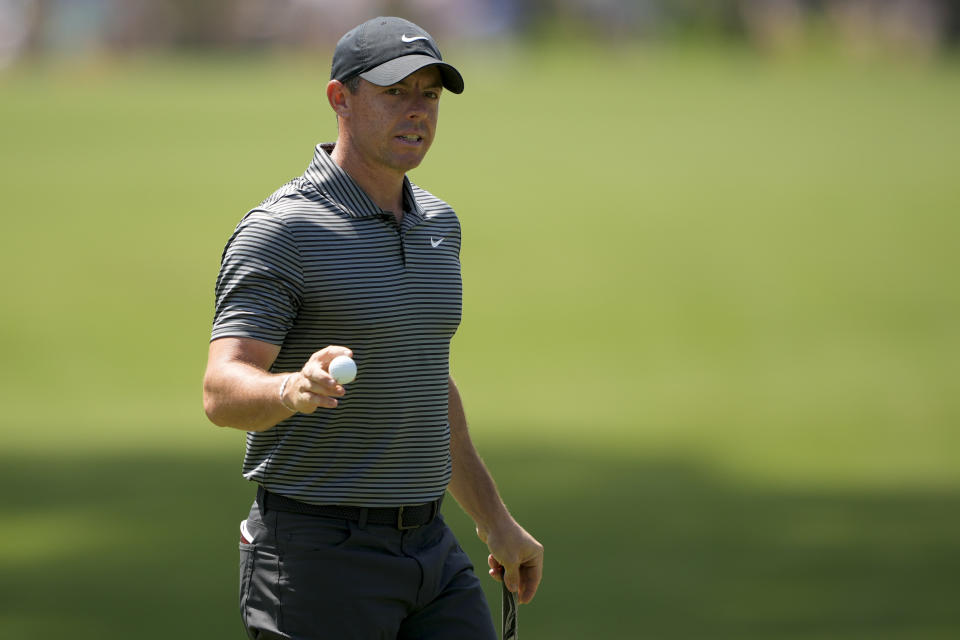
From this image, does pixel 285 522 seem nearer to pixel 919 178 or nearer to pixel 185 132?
pixel 919 178

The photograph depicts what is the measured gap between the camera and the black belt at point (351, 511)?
3.92 m

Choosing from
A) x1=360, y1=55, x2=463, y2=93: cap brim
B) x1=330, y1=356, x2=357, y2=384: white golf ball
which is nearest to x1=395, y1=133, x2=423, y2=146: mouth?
x1=360, y1=55, x2=463, y2=93: cap brim

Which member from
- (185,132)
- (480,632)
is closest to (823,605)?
(480,632)

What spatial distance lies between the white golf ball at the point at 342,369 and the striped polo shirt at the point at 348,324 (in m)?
0.51

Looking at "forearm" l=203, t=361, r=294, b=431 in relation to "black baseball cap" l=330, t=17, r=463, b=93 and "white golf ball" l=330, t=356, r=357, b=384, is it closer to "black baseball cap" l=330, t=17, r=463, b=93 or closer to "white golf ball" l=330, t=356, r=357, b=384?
"white golf ball" l=330, t=356, r=357, b=384

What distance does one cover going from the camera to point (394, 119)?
13.2 feet

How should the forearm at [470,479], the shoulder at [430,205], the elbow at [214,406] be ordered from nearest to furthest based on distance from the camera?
the elbow at [214,406]
the shoulder at [430,205]
the forearm at [470,479]

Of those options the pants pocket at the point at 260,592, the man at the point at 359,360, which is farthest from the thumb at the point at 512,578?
the pants pocket at the point at 260,592

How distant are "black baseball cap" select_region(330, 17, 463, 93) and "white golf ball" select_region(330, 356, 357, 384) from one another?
3.13 feet

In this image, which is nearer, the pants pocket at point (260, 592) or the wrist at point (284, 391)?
the wrist at point (284, 391)

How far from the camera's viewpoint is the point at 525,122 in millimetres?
33625

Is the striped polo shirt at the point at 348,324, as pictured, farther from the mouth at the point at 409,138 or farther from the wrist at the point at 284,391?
the wrist at the point at 284,391

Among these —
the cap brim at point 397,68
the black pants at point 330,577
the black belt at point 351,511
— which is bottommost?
the black pants at point 330,577

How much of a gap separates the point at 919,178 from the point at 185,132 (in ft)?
45.8
